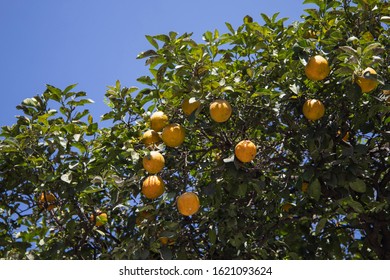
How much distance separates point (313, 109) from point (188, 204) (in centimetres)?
94

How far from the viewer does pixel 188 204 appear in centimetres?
336

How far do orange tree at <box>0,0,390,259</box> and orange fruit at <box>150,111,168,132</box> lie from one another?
0.02 metres

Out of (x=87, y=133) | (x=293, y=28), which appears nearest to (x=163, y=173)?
(x=87, y=133)

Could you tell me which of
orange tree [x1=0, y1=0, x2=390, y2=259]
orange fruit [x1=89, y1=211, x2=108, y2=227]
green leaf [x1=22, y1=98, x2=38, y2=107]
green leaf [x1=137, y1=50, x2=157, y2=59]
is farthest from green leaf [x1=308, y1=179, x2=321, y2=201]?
green leaf [x1=22, y1=98, x2=38, y2=107]

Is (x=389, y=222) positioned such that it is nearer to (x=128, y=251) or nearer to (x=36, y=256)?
(x=128, y=251)

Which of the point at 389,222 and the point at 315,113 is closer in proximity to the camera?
the point at 315,113

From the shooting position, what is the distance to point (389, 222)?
3.70 meters

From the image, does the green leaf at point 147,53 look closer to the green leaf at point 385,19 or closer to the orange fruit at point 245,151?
the orange fruit at point 245,151

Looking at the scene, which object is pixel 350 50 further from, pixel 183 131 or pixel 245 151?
pixel 183 131

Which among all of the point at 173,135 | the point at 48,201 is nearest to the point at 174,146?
the point at 173,135

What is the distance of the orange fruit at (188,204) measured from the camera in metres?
3.36

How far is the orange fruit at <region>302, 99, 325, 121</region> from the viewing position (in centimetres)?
340
